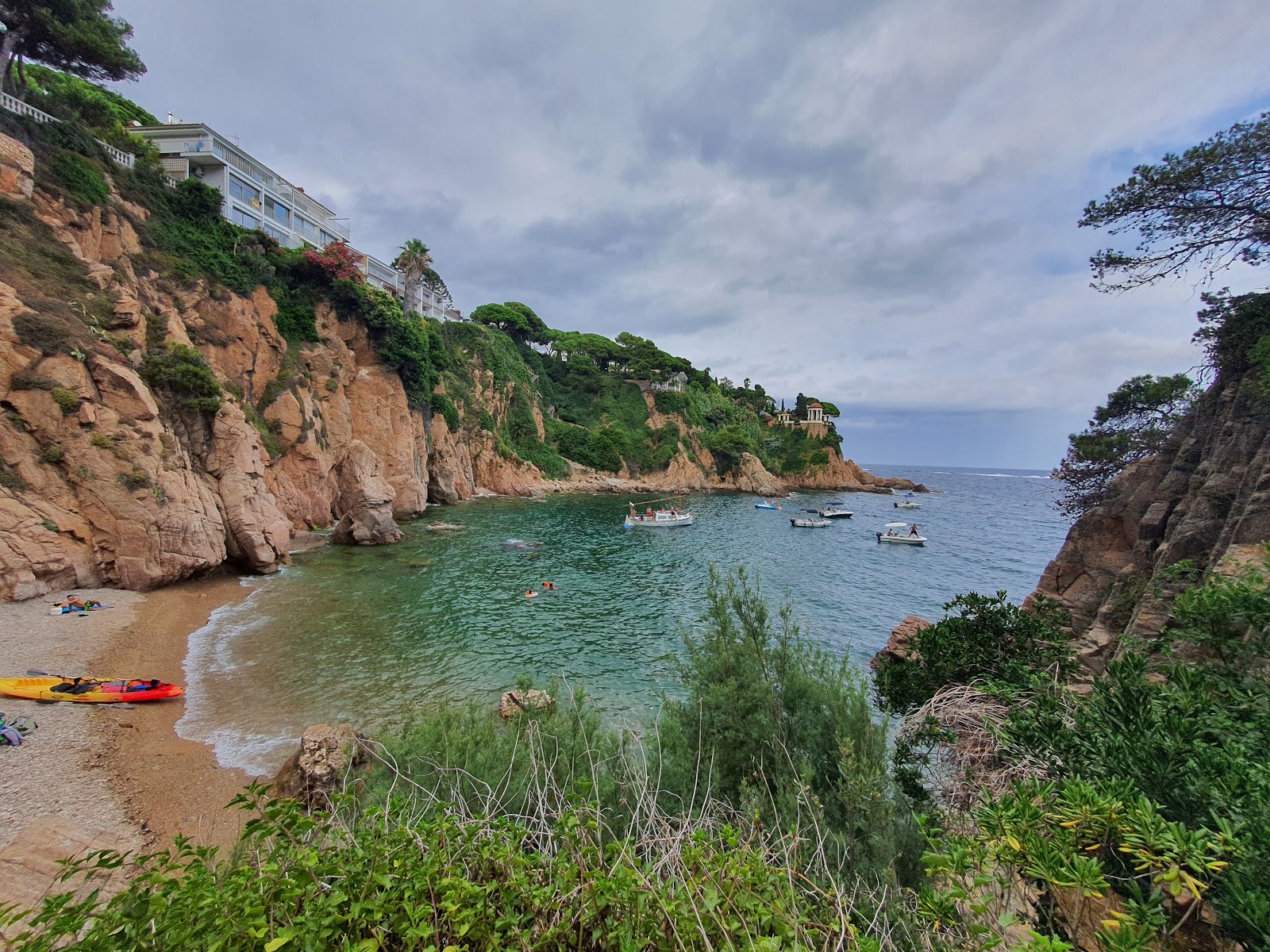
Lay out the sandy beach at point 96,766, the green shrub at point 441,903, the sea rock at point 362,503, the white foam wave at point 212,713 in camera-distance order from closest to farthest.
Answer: the green shrub at point 441,903
the sandy beach at point 96,766
the white foam wave at point 212,713
the sea rock at point 362,503

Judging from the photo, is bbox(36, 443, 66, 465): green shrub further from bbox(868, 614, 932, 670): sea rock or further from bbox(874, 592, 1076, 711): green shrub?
bbox(868, 614, 932, 670): sea rock

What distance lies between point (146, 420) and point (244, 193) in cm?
2720

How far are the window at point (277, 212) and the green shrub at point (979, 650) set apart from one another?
49.0m

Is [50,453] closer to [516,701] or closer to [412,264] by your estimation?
[516,701]

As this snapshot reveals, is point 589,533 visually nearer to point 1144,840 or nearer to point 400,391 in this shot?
point 400,391

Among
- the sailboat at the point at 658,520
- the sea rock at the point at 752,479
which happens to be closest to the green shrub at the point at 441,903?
the sailboat at the point at 658,520

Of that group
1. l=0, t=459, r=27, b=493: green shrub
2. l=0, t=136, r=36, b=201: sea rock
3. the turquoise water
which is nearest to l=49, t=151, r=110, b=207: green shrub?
l=0, t=136, r=36, b=201: sea rock

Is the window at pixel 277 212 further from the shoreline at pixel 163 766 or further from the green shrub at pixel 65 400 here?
the shoreline at pixel 163 766

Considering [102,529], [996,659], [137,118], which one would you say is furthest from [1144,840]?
[137,118]

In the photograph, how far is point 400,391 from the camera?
1548 inches

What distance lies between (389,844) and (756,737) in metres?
5.16

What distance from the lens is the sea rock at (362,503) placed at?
29.4 meters

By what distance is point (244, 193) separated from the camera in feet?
116

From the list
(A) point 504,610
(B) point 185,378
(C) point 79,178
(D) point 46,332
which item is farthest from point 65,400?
(A) point 504,610
